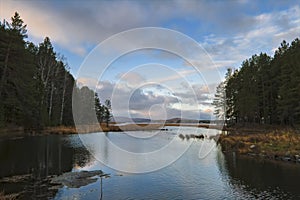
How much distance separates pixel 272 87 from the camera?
2525 inches

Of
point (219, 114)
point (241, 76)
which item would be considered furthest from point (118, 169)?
point (219, 114)

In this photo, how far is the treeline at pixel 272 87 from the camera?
5038cm

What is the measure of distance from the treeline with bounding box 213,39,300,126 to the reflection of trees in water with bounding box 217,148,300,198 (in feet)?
79.0

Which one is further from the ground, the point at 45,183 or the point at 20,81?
the point at 20,81

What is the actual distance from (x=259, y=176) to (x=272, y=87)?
4690 centimetres

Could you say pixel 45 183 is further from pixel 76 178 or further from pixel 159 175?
pixel 159 175

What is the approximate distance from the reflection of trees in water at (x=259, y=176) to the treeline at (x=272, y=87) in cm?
2408

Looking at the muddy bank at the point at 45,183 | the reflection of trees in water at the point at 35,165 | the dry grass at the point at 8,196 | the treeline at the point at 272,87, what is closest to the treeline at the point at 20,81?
the reflection of trees in water at the point at 35,165

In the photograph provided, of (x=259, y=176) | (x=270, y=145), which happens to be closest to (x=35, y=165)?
(x=259, y=176)

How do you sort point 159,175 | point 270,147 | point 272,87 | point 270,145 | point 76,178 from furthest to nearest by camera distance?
point 272,87
point 270,145
point 270,147
point 159,175
point 76,178

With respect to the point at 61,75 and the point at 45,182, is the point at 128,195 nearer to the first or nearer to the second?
the point at 45,182

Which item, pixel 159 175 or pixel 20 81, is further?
pixel 20 81

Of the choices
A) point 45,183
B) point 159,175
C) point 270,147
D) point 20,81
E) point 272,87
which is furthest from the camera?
point 272,87

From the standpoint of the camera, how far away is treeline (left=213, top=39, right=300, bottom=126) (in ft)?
165
